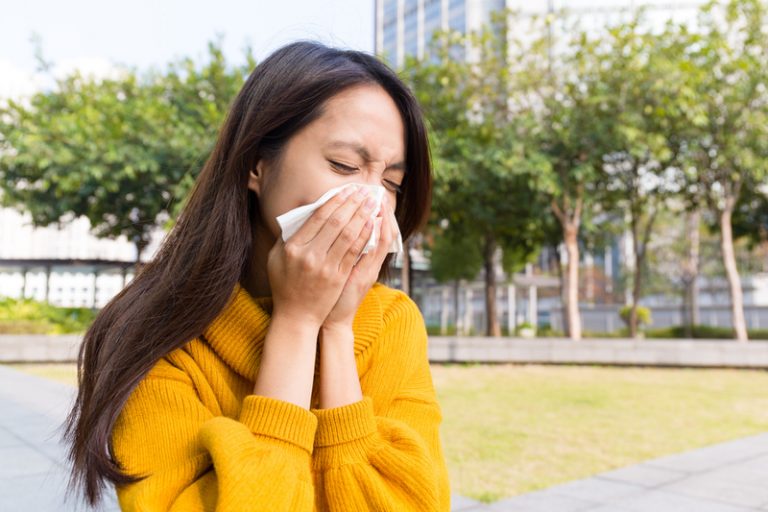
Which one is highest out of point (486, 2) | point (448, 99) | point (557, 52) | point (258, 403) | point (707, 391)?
point (486, 2)

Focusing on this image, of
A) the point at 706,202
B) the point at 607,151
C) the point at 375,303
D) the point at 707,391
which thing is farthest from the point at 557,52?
the point at 375,303

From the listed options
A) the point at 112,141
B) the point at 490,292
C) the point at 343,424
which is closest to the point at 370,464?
the point at 343,424

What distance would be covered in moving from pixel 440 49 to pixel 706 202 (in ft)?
24.7

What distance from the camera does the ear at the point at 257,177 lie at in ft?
4.17

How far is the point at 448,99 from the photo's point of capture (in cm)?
1553

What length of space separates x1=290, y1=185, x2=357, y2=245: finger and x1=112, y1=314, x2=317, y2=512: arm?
0.16 m

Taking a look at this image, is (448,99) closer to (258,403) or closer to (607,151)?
(607,151)

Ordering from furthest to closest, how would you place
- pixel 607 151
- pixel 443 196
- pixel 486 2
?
pixel 486 2 → pixel 443 196 → pixel 607 151

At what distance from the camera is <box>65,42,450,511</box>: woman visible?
1089mm

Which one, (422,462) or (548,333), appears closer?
(422,462)

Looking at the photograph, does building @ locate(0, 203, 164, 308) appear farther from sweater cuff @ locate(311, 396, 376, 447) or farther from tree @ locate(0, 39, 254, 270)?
sweater cuff @ locate(311, 396, 376, 447)

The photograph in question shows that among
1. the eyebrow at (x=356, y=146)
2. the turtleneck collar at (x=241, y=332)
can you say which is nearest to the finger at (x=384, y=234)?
the eyebrow at (x=356, y=146)

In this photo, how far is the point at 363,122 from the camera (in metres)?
1.25

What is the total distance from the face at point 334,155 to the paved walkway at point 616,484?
2155 millimetres
